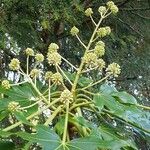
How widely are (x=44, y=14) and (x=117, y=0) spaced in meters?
0.71

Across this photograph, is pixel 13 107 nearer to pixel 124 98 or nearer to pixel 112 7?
pixel 124 98

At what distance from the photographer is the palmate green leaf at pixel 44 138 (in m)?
0.74

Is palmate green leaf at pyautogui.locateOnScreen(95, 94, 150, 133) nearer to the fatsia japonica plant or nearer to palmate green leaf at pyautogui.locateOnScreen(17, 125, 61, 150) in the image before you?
the fatsia japonica plant

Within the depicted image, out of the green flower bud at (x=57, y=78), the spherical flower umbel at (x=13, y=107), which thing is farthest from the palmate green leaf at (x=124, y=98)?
the spherical flower umbel at (x=13, y=107)

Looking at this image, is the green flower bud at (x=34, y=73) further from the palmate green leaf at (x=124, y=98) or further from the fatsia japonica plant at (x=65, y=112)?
the palmate green leaf at (x=124, y=98)

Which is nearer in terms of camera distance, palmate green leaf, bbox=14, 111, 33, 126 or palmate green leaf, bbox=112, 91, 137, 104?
palmate green leaf, bbox=14, 111, 33, 126

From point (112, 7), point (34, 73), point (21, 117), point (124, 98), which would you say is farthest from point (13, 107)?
point (112, 7)

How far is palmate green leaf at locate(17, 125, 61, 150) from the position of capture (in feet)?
2.42

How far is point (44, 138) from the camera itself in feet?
2.44

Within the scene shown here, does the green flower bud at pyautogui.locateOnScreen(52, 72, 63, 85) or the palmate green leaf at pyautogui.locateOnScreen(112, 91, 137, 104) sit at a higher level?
the green flower bud at pyautogui.locateOnScreen(52, 72, 63, 85)

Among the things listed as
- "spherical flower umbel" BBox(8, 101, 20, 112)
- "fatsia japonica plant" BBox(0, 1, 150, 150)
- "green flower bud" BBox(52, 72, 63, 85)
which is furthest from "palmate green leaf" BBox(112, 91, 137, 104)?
"spherical flower umbel" BBox(8, 101, 20, 112)

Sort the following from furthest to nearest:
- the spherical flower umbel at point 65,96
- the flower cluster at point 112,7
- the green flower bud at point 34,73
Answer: the flower cluster at point 112,7 < the green flower bud at point 34,73 < the spherical flower umbel at point 65,96

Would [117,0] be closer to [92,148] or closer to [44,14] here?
[44,14]

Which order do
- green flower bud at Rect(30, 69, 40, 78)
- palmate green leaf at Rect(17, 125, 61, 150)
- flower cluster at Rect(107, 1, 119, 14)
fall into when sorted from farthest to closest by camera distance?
1. flower cluster at Rect(107, 1, 119, 14)
2. green flower bud at Rect(30, 69, 40, 78)
3. palmate green leaf at Rect(17, 125, 61, 150)
